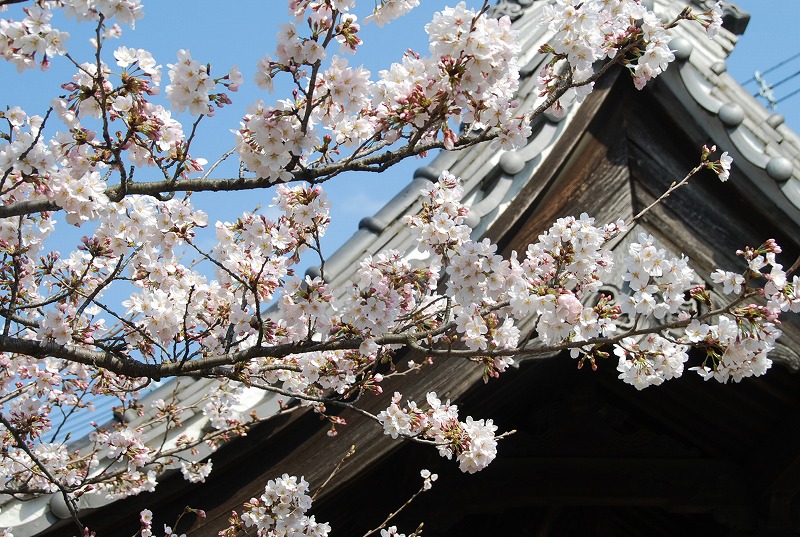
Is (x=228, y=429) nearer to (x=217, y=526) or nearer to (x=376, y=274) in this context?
(x=217, y=526)

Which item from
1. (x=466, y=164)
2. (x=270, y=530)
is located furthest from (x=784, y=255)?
(x=270, y=530)

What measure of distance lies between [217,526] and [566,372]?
1.64 m

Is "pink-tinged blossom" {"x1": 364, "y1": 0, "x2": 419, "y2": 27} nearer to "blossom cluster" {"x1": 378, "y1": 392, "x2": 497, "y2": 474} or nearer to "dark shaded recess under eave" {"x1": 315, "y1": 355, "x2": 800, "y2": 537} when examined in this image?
"blossom cluster" {"x1": 378, "y1": 392, "x2": 497, "y2": 474}

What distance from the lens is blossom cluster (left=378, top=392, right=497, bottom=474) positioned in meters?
2.85

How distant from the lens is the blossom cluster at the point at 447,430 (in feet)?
9.34

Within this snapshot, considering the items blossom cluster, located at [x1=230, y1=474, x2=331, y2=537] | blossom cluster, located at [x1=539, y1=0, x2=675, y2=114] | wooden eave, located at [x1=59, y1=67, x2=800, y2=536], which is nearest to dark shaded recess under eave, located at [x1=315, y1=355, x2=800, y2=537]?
wooden eave, located at [x1=59, y1=67, x2=800, y2=536]

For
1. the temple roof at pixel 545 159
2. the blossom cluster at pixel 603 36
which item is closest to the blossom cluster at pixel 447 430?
the temple roof at pixel 545 159

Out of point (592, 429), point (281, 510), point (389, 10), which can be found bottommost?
point (592, 429)

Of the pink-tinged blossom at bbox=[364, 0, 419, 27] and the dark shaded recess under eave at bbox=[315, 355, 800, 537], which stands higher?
the pink-tinged blossom at bbox=[364, 0, 419, 27]

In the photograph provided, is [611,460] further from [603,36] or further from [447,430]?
[603,36]

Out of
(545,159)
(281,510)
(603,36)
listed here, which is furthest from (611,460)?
(603,36)

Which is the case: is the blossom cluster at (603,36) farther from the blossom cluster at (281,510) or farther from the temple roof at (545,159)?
the blossom cluster at (281,510)

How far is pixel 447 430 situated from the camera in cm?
Answer: 290

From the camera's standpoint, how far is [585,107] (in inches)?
143
